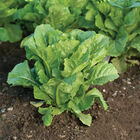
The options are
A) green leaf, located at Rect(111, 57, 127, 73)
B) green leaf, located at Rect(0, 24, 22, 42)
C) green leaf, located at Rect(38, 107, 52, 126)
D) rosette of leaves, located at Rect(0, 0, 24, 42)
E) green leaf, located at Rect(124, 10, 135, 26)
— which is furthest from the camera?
green leaf, located at Rect(0, 24, 22, 42)

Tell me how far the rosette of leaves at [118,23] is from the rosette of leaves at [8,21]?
1147 millimetres

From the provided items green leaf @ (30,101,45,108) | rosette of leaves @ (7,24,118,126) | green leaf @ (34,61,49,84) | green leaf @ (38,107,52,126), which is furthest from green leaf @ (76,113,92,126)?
green leaf @ (34,61,49,84)

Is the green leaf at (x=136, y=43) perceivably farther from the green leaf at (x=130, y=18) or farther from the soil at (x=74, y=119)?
the soil at (x=74, y=119)

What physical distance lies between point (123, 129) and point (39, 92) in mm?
1072

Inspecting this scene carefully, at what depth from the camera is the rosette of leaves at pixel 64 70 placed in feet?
9.46

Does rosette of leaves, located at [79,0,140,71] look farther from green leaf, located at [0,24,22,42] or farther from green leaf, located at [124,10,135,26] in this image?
green leaf, located at [0,24,22,42]

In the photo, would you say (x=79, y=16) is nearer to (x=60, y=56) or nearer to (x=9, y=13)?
(x=9, y=13)

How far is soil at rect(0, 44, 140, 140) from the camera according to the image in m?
3.16

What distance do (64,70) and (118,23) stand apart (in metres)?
1.48

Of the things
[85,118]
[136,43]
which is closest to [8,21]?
[136,43]

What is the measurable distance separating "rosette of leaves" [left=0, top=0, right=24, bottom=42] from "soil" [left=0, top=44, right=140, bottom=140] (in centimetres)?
84

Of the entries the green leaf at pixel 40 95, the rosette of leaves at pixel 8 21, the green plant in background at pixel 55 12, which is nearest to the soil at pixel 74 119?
the green leaf at pixel 40 95

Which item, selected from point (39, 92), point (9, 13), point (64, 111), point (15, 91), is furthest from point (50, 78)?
point (9, 13)

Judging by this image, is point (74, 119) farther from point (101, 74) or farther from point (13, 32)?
point (13, 32)
